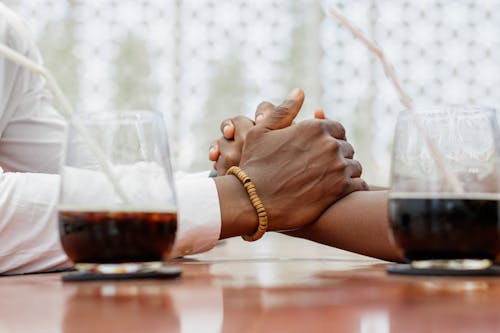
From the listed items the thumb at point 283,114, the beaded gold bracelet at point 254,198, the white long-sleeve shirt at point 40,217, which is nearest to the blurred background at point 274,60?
the white long-sleeve shirt at point 40,217

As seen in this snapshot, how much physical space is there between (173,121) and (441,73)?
1.63 metres

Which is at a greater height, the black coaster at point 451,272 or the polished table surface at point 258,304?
the polished table surface at point 258,304

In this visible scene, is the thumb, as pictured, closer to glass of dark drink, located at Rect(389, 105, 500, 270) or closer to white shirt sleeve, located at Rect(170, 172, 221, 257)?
white shirt sleeve, located at Rect(170, 172, 221, 257)

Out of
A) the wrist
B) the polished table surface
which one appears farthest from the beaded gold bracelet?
the polished table surface

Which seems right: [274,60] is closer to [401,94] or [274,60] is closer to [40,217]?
[40,217]

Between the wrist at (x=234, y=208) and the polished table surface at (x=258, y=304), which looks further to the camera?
the wrist at (x=234, y=208)

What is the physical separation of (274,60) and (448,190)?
4393 millimetres

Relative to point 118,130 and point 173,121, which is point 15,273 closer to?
point 118,130

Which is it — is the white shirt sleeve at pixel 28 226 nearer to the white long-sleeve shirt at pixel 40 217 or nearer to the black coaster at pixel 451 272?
the white long-sleeve shirt at pixel 40 217

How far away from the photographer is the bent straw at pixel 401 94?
66 centimetres

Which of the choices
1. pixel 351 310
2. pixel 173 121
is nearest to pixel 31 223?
pixel 351 310

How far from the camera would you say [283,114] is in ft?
4.00

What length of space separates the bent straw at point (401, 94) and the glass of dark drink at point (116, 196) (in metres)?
0.18

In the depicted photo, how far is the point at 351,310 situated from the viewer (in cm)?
48
